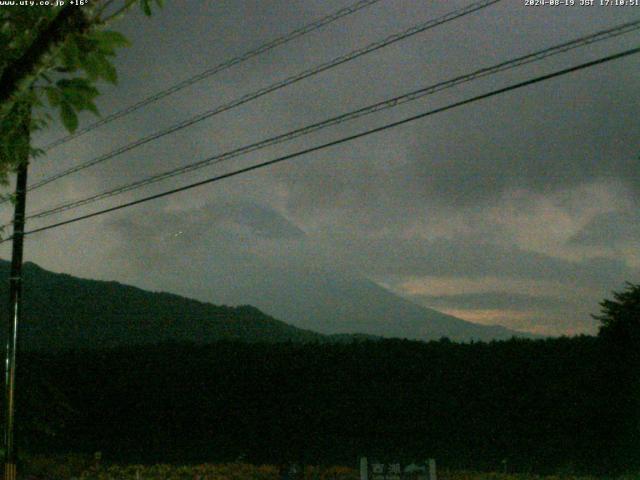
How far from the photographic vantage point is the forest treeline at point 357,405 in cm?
1573

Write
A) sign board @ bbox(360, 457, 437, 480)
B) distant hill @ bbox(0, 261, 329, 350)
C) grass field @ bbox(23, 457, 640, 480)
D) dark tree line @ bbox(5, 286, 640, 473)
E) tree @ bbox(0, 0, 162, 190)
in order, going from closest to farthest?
tree @ bbox(0, 0, 162, 190)
sign board @ bbox(360, 457, 437, 480)
grass field @ bbox(23, 457, 640, 480)
dark tree line @ bbox(5, 286, 640, 473)
distant hill @ bbox(0, 261, 329, 350)

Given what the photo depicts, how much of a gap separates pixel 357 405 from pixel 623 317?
639 cm

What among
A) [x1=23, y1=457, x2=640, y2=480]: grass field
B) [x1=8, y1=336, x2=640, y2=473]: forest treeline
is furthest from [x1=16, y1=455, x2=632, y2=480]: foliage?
[x1=8, y1=336, x2=640, y2=473]: forest treeline

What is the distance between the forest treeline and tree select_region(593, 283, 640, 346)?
0.86ft

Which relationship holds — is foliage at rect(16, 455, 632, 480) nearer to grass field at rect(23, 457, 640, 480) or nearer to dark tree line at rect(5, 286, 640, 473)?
grass field at rect(23, 457, 640, 480)

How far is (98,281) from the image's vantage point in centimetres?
5703

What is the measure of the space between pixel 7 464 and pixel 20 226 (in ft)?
14.2

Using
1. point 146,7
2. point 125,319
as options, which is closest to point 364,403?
point 146,7

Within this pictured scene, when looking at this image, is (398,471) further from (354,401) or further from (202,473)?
(354,401)

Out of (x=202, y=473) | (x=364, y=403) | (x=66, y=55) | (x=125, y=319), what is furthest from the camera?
(x=125, y=319)

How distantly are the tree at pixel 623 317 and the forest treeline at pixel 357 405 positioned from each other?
0.86 feet

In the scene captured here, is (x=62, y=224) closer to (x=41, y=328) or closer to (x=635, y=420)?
(x=635, y=420)

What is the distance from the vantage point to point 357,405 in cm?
1755

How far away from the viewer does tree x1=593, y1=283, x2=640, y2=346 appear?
15641 millimetres
